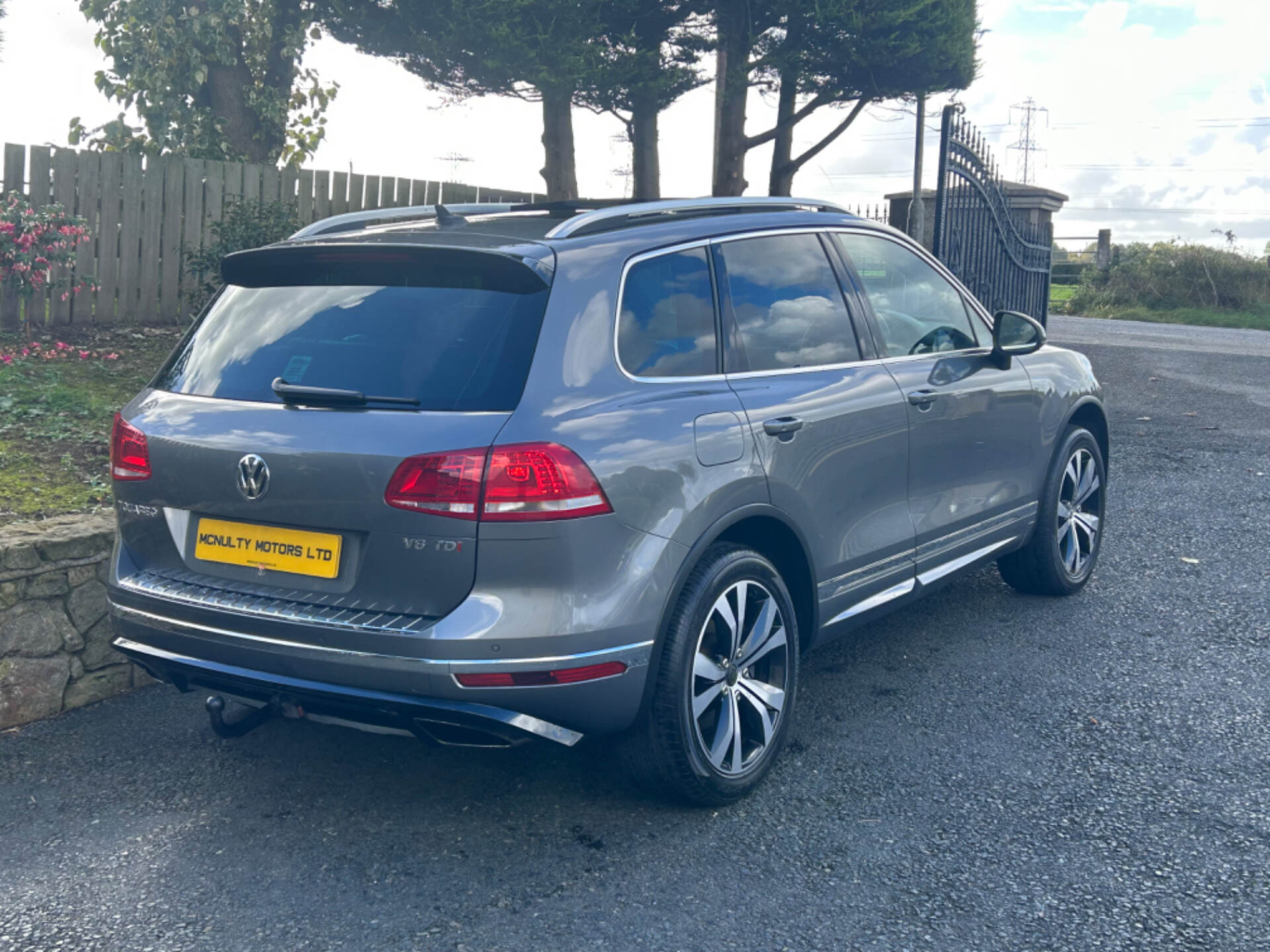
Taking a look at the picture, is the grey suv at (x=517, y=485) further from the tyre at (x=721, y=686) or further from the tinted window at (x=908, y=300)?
the tinted window at (x=908, y=300)

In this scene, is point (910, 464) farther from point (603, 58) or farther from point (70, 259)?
point (603, 58)

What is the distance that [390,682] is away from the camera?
124 inches

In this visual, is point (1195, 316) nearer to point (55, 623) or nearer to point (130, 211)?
point (130, 211)

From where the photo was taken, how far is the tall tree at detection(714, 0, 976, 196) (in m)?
16.8

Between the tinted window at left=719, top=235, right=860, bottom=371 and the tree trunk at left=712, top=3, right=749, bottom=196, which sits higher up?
the tree trunk at left=712, top=3, right=749, bottom=196

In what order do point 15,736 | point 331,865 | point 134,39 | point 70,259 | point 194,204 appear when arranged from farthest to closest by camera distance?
point 134,39, point 194,204, point 70,259, point 15,736, point 331,865

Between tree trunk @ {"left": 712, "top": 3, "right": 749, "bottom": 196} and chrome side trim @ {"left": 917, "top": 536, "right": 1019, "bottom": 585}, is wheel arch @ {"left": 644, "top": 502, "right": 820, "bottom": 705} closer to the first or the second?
chrome side trim @ {"left": 917, "top": 536, "right": 1019, "bottom": 585}

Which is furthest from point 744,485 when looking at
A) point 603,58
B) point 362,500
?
point 603,58

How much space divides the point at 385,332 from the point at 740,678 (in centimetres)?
147

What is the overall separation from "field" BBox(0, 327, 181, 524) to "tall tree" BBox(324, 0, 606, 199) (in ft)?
19.4

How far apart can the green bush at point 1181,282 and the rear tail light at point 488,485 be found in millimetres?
29912

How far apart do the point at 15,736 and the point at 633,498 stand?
258cm

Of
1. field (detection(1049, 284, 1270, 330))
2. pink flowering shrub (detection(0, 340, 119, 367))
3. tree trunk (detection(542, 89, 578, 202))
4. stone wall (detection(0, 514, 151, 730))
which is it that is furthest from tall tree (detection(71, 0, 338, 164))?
field (detection(1049, 284, 1270, 330))

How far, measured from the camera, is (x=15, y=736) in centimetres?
439
